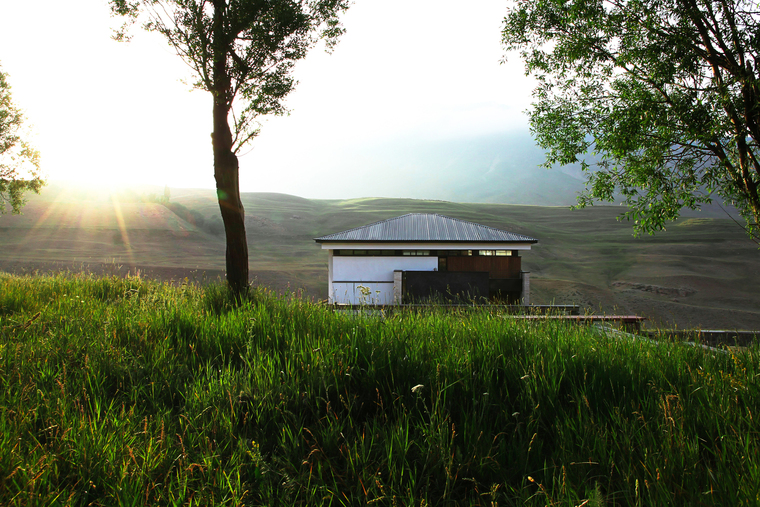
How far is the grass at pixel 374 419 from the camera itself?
2.27m

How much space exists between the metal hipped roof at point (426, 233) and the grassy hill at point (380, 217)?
894 cm

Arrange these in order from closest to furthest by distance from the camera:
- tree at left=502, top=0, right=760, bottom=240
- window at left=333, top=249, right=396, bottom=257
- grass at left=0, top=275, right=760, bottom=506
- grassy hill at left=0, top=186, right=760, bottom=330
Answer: grass at left=0, top=275, right=760, bottom=506 < tree at left=502, top=0, right=760, bottom=240 < window at left=333, top=249, right=396, bottom=257 < grassy hill at left=0, top=186, right=760, bottom=330

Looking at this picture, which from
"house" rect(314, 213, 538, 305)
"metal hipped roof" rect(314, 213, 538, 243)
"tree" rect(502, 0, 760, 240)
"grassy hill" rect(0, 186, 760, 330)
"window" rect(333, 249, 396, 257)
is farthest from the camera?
"grassy hill" rect(0, 186, 760, 330)

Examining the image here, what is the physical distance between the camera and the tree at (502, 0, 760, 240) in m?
9.09

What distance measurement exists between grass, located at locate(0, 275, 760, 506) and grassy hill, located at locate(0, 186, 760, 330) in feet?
85.0

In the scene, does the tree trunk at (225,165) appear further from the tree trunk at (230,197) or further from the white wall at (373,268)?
the white wall at (373,268)

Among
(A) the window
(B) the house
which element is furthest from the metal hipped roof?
(A) the window

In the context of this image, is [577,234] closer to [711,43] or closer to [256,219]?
[256,219]

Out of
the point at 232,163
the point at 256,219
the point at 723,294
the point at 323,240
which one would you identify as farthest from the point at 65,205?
the point at 723,294

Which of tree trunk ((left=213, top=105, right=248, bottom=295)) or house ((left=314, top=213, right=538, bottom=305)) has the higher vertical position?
tree trunk ((left=213, top=105, right=248, bottom=295))

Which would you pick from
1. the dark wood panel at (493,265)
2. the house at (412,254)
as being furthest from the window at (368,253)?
the dark wood panel at (493,265)

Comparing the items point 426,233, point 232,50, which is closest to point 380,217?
point 426,233

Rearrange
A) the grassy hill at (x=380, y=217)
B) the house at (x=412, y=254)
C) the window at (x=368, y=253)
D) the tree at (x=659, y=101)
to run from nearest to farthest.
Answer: the tree at (x=659, y=101) < the house at (x=412, y=254) < the window at (x=368, y=253) < the grassy hill at (x=380, y=217)

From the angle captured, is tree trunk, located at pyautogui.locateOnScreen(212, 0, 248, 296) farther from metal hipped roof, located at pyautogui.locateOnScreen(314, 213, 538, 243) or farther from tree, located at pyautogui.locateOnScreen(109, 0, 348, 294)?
metal hipped roof, located at pyautogui.locateOnScreen(314, 213, 538, 243)
